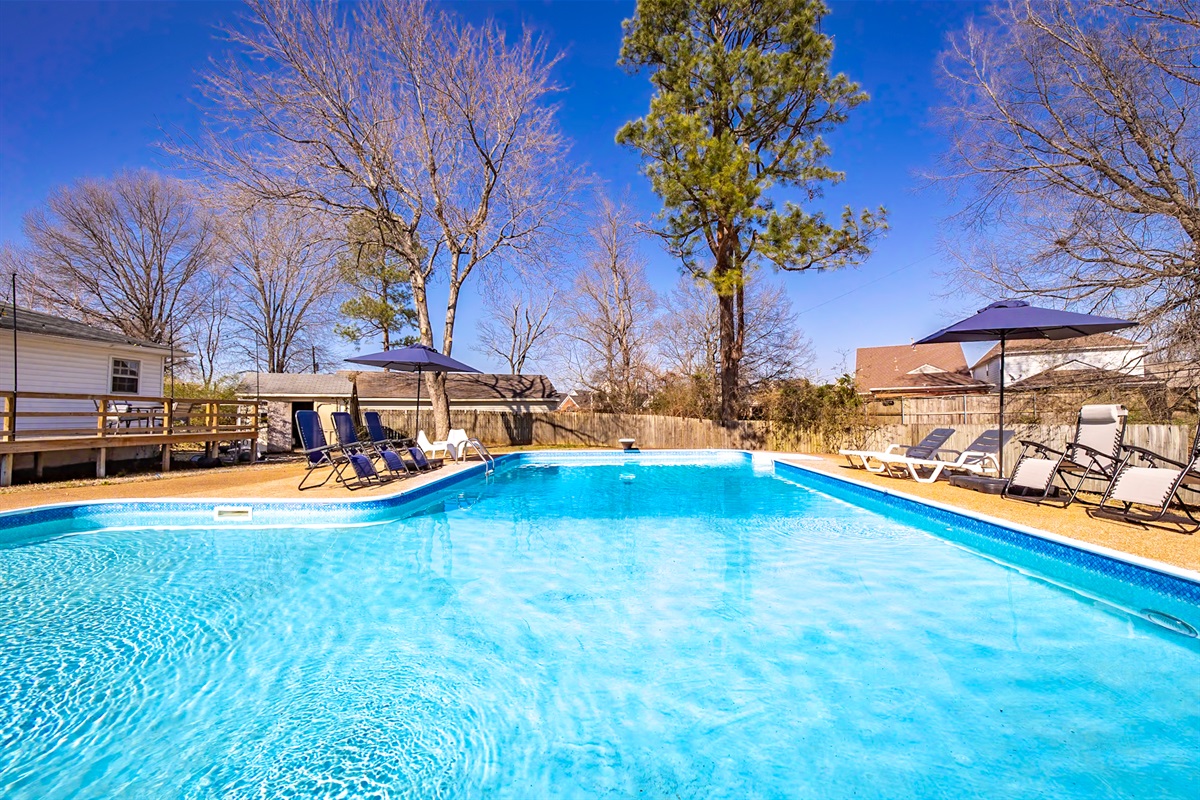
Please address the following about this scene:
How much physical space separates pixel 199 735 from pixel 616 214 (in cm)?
2225

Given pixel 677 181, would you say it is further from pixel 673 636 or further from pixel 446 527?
pixel 673 636

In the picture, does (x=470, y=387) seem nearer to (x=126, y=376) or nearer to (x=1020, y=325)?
(x=126, y=376)

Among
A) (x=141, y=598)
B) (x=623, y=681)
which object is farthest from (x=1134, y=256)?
(x=141, y=598)

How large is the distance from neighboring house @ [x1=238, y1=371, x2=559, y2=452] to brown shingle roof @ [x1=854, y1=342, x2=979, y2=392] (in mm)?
17642

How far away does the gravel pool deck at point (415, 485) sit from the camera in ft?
15.4

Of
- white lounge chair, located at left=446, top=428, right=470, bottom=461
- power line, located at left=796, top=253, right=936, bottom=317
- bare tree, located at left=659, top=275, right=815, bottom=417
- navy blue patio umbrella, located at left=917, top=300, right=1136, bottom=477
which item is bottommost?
white lounge chair, located at left=446, top=428, right=470, bottom=461

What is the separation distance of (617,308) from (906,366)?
18.8m

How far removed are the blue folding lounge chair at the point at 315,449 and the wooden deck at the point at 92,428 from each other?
292cm

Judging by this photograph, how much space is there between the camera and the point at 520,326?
99.8ft

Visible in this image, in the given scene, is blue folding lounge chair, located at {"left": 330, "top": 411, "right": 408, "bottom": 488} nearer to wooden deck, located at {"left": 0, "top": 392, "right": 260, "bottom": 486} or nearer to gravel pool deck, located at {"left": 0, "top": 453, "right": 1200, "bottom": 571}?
gravel pool deck, located at {"left": 0, "top": 453, "right": 1200, "bottom": 571}

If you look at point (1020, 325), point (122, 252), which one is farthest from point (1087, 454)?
point (122, 252)

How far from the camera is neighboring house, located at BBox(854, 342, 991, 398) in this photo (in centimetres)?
2792

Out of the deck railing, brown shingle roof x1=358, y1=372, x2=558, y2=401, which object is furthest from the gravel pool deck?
brown shingle roof x1=358, y1=372, x2=558, y2=401

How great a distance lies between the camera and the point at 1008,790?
2082 millimetres
